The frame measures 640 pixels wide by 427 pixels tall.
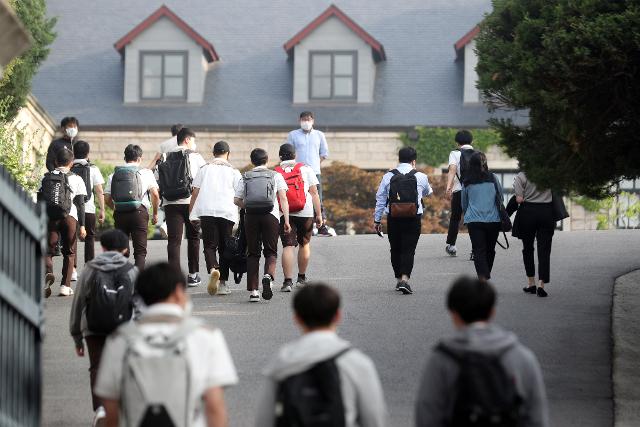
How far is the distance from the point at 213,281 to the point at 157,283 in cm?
917

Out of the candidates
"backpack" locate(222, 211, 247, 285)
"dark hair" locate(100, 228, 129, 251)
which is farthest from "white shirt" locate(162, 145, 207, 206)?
"dark hair" locate(100, 228, 129, 251)

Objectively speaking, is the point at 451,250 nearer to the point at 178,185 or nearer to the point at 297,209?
the point at 297,209

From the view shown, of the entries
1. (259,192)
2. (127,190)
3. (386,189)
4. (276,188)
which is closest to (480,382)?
(259,192)

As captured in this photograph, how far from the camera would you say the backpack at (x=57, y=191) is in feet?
50.5

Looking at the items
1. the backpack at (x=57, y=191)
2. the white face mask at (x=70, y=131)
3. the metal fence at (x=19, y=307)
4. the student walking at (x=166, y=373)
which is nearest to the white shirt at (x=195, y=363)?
the student walking at (x=166, y=373)

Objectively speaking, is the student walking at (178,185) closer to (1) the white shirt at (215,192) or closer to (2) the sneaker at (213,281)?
(1) the white shirt at (215,192)

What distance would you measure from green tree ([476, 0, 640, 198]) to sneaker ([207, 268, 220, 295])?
3964 millimetres

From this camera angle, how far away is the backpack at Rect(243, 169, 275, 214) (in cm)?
1506

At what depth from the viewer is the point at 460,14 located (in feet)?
124

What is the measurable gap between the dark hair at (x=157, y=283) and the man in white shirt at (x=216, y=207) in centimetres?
899

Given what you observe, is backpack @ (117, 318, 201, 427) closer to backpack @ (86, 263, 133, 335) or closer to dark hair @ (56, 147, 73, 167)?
backpack @ (86, 263, 133, 335)

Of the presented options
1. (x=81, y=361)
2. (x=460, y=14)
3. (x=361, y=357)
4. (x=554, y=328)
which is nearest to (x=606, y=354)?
(x=554, y=328)

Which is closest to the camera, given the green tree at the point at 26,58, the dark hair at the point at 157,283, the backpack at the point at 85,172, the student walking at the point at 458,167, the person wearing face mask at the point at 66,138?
the dark hair at the point at 157,283

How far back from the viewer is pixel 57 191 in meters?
15.4
